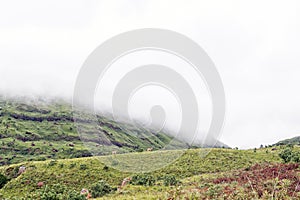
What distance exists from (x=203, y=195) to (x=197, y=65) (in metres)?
7.56

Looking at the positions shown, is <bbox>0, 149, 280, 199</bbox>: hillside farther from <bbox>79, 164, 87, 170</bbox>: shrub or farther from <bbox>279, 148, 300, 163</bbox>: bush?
<bbox>279, 148, 300, 163</bbox>: bush

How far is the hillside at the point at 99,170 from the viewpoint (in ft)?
139

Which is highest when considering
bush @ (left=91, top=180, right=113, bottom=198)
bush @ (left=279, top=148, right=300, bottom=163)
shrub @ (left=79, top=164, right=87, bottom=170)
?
bush @ (left=279, top=148, right=300, bottom=163)

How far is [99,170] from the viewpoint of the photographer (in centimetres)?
4616

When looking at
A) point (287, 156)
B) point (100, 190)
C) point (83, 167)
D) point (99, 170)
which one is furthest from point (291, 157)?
point (83, 167)

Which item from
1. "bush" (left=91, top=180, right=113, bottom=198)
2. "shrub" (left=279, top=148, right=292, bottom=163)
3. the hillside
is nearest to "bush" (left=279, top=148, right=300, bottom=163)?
"shrub" (left=279, top=148, right=292, bottom=163)

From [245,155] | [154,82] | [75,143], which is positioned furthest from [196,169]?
[75,143]

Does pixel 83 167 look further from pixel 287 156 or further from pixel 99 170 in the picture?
pixel 287 156

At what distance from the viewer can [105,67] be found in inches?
742

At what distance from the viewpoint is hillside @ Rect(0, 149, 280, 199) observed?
4229 centimetres

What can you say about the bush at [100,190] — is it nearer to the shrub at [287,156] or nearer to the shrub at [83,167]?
the shrub at [287,156]

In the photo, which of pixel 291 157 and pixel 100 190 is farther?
pixel 291 157

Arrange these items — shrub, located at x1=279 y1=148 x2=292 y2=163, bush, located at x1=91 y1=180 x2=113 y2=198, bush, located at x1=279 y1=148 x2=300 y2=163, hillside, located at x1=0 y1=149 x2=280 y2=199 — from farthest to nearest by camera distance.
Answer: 1. hillside, located at x1=0 y1=149 x2=280 y2=199
2. shrub, located at x1=279 y1=148 x2=292 y2=163
3. bush, located at x1=279 y1=148 x2=300 y2=163
4. bush, located at x1=91 y1=180 x2=113 y2=198

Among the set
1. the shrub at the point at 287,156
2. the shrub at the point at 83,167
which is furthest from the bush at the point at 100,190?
the shrub at the point at 83,167
